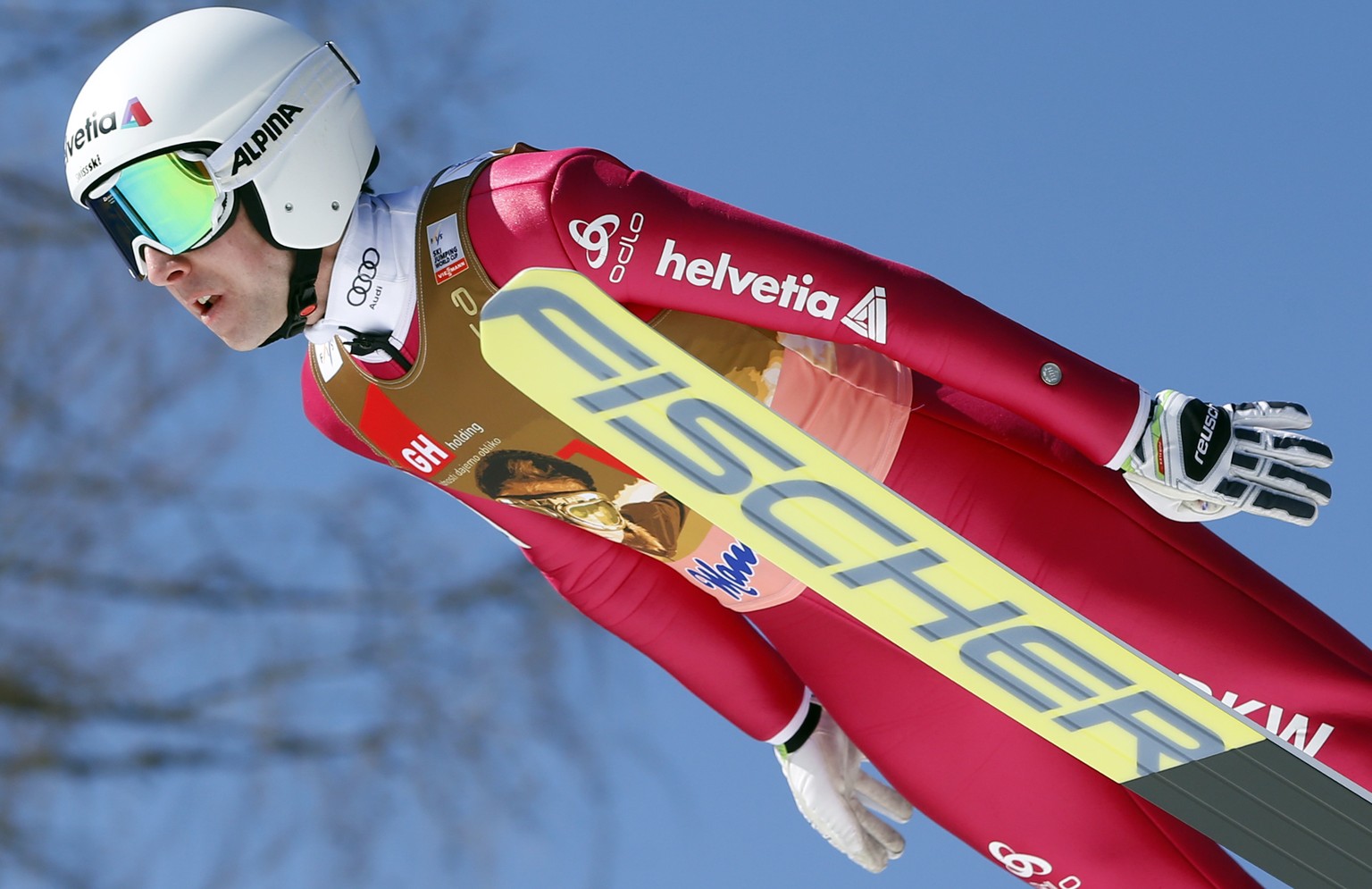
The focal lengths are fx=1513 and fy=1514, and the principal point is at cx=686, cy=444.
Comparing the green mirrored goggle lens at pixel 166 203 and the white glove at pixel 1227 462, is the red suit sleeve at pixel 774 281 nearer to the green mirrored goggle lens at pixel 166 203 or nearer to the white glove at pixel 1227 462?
the white glove at pixel 1227 462

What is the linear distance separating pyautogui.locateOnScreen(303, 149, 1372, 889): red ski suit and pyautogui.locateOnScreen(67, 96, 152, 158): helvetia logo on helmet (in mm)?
390

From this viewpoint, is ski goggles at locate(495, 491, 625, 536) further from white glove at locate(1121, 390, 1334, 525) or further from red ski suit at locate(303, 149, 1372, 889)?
white glove at locate(1121, 390, 1334, 525)

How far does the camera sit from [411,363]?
186 cm

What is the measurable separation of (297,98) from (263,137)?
7 cm

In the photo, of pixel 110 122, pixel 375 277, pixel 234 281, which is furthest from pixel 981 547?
pixel 110 122

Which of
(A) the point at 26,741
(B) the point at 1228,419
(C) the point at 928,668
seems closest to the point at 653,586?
(C) the point at 928,668

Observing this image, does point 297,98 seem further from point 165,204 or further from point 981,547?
point 981,547

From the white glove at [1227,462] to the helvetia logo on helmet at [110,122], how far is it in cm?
122

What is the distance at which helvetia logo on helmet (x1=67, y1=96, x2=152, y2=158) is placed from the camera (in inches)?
68.3

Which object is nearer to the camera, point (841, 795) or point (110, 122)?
point (110, 122)

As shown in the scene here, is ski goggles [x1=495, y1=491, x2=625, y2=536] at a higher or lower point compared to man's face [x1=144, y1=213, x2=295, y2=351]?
lower

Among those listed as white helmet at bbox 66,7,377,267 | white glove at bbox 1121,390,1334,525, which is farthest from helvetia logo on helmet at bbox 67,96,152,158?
white glove at bbox 1121,390,1334,525

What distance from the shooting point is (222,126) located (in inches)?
69.3

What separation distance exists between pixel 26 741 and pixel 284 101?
7.32 feet
